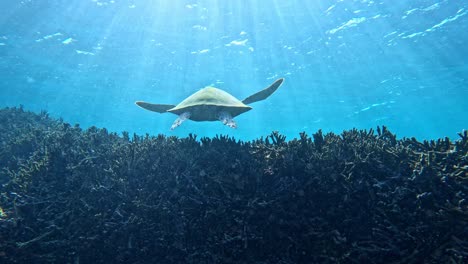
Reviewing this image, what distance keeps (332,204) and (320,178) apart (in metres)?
0.48

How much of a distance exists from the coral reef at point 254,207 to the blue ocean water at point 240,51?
14917 millimetres

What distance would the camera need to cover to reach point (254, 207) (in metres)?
4.40

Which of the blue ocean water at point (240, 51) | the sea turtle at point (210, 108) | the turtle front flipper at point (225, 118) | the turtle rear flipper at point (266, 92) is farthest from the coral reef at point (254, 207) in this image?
the blue ocean water at point (240, 51)

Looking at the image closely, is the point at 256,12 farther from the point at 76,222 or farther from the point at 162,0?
the point at 76,222

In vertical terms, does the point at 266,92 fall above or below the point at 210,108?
above

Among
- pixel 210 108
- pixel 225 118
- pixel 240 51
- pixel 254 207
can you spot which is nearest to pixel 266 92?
pixel 225 118

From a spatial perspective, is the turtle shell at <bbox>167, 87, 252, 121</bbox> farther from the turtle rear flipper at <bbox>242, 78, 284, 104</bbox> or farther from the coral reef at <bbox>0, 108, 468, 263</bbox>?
the coral reef at <bbox>0, 108, 468, 263</bbox>

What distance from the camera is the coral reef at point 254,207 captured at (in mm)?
3850

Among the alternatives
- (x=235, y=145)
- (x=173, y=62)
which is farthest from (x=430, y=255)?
(x=173, y=62)

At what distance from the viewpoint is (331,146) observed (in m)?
5.51

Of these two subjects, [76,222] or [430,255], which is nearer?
[430,255]

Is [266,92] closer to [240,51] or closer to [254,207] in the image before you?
[254,207]

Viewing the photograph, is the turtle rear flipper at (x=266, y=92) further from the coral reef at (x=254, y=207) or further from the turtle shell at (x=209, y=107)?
the coral reef at (x=254, y=207)

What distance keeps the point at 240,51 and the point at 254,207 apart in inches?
823
